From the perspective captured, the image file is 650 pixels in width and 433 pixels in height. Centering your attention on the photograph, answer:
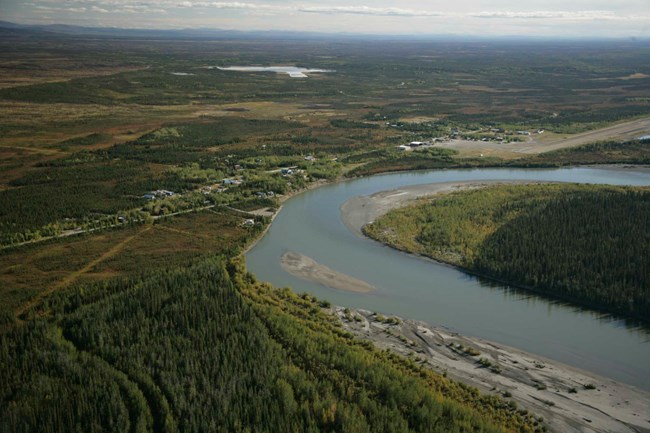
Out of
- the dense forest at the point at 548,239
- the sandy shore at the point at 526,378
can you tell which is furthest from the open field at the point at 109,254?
the sandy shore at the point at 526,378

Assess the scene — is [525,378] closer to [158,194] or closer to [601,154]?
[158,194]

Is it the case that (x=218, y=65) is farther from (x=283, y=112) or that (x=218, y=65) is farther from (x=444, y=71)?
(x=283, y=112)

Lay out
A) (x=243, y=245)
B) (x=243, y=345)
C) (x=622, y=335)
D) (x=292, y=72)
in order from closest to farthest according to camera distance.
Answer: (x=243, y=345) < (x=622, y=335) < (x=243, y=245) < (x=292, y=72)

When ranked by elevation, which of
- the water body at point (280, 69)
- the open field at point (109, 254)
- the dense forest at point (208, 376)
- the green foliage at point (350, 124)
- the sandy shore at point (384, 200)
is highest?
the water body at point (280, 69)

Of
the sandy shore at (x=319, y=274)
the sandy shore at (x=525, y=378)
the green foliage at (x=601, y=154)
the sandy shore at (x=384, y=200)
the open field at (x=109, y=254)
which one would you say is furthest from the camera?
the green foliage at (x=601, y=154)

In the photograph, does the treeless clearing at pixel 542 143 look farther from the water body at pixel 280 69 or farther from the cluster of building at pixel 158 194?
the water body at pixel 280 69

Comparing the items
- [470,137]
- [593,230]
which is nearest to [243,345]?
[593,230]

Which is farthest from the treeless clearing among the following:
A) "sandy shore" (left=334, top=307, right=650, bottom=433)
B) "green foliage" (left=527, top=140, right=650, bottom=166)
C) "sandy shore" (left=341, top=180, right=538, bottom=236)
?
"sandy shore" (left=334, top=307, right=650, bottom=433)
